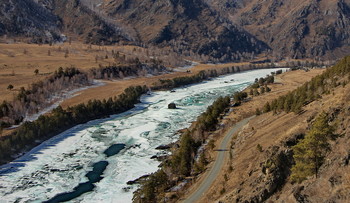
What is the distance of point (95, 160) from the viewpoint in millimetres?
69062

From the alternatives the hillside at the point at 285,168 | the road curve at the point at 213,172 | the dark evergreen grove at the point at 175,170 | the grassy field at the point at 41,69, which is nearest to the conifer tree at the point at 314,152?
the hillside at the point at 285,168

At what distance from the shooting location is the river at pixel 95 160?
5466cm

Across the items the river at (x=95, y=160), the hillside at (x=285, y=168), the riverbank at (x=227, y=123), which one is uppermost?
the hillside at (x=285, y=168)

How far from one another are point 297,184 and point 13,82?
404ft

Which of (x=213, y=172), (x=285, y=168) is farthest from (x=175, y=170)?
(x=285, y=168)

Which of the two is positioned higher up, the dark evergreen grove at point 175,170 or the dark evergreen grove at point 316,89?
the dark evergreen grove at point 316,89

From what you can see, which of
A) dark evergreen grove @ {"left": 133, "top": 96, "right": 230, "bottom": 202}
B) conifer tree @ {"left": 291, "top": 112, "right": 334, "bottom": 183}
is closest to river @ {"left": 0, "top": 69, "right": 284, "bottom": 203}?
dark evergreen grove @ {"left": 133, "top": 96, "right": 230, "bottom": 202}

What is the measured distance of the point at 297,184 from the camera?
1145 inches

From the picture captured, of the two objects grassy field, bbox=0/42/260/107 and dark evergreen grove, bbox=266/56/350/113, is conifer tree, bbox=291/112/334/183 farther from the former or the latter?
grassy field, bbox=0/42/260/107

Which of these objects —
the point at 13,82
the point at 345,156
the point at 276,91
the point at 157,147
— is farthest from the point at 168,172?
the point at 13,82

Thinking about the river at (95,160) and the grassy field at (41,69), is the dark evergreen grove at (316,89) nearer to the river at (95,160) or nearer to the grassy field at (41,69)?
the river at (95,160)

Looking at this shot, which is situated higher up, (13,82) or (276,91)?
(13,82)

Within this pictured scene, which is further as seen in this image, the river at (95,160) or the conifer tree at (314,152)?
the river at (95,160)

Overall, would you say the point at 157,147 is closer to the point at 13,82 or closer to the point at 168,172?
the point at 168,172
